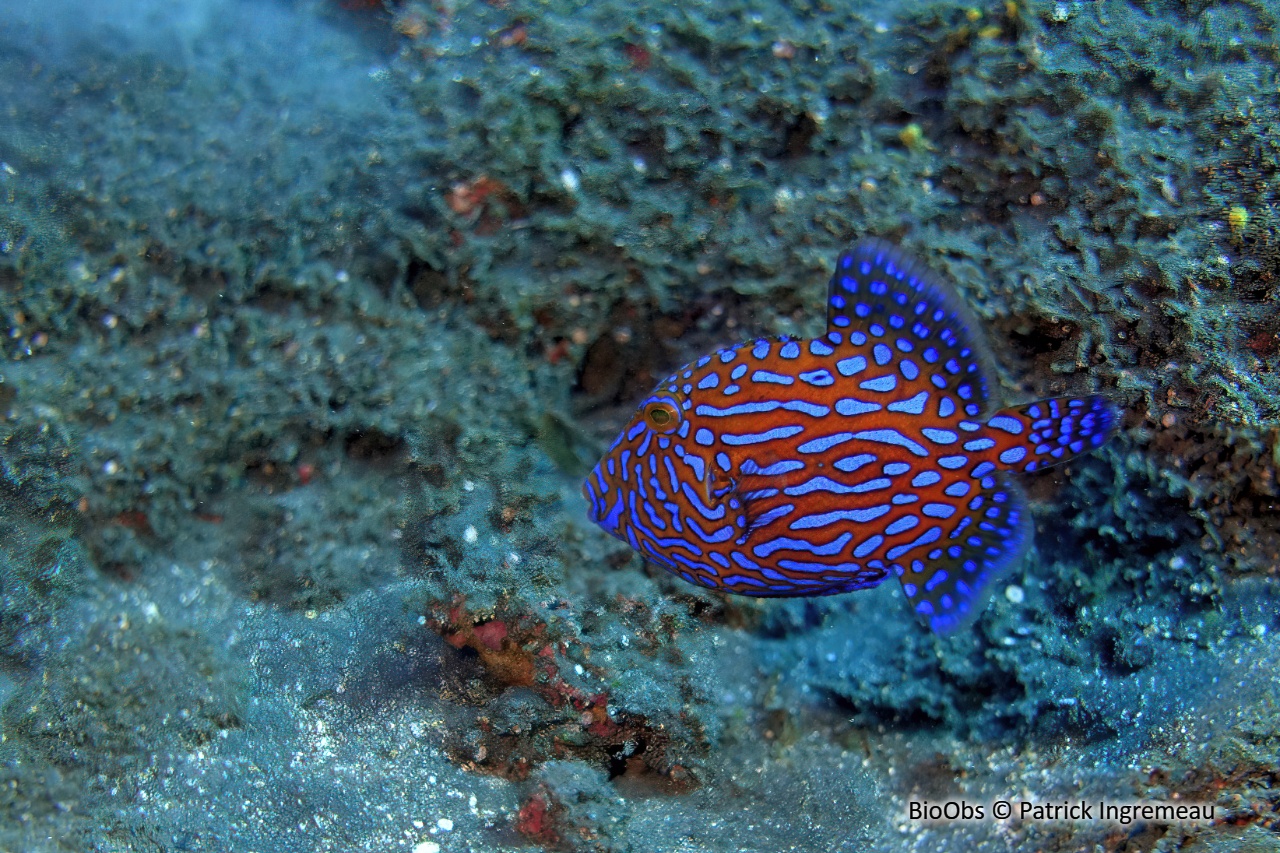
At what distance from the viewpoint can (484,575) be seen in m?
3.30

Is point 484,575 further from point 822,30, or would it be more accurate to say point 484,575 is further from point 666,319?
point 822,30

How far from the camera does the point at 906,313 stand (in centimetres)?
246

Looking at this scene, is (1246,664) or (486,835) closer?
(1246,664)

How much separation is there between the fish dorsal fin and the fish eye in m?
0.59

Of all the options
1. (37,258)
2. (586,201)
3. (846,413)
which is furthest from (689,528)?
(37,258)

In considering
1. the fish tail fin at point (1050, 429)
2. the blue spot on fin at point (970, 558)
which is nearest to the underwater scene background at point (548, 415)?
the fish tail fin at point (1050, 429)

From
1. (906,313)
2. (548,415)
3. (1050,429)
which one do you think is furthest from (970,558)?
(548,415)

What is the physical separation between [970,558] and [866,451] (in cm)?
55

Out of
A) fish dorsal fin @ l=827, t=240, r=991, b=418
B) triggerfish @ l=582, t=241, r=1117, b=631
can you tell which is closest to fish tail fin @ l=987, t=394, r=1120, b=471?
triggerfish @ l=582, t=241, r=1117, b=631

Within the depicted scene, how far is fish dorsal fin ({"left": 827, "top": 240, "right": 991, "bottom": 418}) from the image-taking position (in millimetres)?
2414

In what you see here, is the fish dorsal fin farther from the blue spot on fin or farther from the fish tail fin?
the blue spot on fin

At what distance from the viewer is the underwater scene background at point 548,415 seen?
310 centimetres

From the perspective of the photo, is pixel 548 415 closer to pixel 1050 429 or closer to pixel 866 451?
pixel 866 451

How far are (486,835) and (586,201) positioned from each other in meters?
2.90
